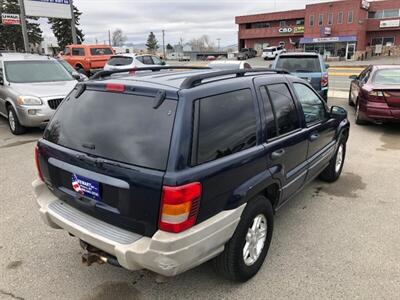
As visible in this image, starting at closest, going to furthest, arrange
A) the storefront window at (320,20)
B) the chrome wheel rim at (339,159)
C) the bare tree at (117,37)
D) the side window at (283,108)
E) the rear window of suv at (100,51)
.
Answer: the side window at (283,108) < the chrome wheel rim at (339,159) < the rear window of suv at (100,51) < the storefront window at (320,20) < the bare tree at (117,37)

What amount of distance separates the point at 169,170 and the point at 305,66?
9.24 metres

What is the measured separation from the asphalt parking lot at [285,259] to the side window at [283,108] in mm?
1156

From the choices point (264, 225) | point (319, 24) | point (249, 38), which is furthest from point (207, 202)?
point (249, 38)

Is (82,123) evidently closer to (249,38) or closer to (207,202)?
(207,202)

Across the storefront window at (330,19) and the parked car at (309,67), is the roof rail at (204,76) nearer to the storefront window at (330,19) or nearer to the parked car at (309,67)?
the parked car at (309,67)

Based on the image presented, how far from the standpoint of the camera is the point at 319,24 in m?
59.2

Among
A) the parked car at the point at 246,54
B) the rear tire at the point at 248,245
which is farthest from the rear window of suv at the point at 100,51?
the parked car at the point at 246,54

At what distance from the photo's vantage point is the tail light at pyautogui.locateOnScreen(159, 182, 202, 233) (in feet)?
7.21

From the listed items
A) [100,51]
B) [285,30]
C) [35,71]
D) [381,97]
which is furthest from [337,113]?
[285,30]

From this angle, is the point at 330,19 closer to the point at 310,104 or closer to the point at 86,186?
the point at 310,104

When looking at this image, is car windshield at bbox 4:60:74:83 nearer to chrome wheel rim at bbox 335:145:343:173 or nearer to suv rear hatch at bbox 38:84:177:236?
suv rear hatch at bbox 38:84:177:236

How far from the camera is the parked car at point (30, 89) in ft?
24.7

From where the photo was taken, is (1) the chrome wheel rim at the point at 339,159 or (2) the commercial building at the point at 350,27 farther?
(2) the commercial building at the point at 350,27

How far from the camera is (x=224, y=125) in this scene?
8.56ft
